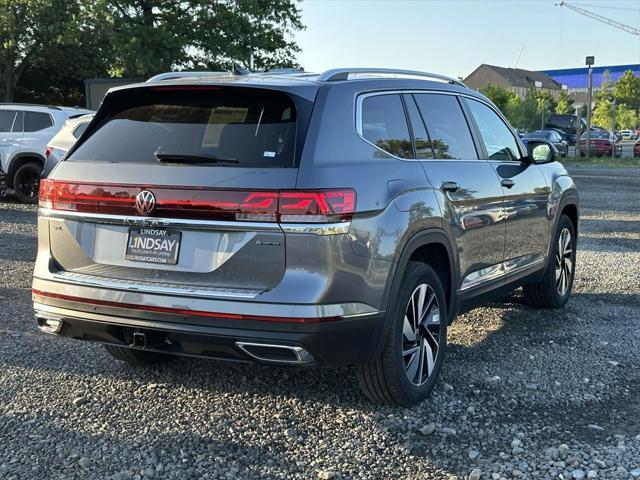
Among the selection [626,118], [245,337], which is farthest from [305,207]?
[626,118]

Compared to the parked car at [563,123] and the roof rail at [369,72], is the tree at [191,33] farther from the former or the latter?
the parked car at [563,123]

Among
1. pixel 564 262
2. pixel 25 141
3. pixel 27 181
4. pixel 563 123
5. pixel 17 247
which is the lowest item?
pixel 17 247

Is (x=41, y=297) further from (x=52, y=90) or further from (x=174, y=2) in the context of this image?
(x=52, y=90)

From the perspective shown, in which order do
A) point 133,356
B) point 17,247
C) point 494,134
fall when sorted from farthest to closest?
point 17,247 → point 494,134 → point 133,356

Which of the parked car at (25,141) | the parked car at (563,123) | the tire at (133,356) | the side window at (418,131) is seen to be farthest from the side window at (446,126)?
the parked car at (563,123)

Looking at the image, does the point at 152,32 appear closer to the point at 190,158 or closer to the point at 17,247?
the point at 17,247

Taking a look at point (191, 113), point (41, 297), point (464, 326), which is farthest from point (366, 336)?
point (464, 326)

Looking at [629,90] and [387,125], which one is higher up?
[629,90]

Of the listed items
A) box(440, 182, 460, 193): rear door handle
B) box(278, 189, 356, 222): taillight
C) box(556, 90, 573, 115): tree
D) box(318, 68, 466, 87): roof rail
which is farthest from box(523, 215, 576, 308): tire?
box(556, 90, 573, 115): tree

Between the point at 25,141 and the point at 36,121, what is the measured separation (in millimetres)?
453

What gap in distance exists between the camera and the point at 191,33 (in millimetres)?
28766

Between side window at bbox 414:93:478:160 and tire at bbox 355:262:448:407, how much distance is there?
2.90ft

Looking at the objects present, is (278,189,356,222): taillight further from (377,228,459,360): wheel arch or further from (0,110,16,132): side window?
(0,110,16,132): side window

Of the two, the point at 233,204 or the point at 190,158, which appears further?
the point at 190,158
